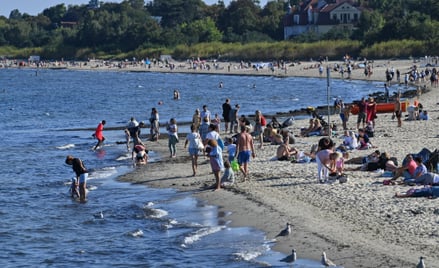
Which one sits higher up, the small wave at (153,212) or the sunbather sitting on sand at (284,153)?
the sunbather sitting on sand at (284,153)

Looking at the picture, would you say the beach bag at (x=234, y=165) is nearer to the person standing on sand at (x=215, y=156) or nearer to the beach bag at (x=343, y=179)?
the person standing on sand at (x=215, y=156)

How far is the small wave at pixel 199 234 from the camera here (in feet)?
57.2

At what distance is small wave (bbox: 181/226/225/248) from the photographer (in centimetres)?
1744

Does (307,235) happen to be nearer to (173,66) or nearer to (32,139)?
(32,139)

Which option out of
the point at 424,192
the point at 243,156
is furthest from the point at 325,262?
the point at 243,156

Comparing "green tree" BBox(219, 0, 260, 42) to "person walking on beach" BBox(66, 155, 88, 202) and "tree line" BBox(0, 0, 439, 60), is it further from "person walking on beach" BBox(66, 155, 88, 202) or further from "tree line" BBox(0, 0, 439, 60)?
"person walking on beach" BBox(66, 155, 88, 202)

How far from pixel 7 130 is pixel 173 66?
246 feet

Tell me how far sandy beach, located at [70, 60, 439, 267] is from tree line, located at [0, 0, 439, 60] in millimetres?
69901

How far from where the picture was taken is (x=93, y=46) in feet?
527

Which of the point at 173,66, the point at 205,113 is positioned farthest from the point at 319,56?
the point at 205,113

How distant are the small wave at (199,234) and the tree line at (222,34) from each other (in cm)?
7736

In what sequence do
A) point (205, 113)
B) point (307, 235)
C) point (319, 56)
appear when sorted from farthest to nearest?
point (319, 56) → point (205, 113) → point (307, 235)

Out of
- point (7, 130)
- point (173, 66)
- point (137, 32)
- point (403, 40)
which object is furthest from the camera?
point (137, 32)

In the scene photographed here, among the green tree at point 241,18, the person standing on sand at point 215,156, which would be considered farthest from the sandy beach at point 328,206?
the green tree at point 241,18
